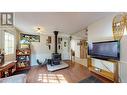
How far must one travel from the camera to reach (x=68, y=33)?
263 cm

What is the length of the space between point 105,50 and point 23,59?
1.62 meters

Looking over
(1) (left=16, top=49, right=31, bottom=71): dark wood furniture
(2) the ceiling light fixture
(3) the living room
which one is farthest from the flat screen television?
(1) (left=16, top=49, right=31, bottom=71): dark wood furniture

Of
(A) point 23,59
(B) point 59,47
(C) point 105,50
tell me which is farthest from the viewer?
Answer: (B) point 59,47

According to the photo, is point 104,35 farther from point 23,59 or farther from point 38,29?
point 23,59

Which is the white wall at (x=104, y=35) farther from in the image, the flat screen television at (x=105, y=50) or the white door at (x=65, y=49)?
the white door at (x=65, y=49)

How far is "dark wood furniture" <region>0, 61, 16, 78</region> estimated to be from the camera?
1838 millimetres

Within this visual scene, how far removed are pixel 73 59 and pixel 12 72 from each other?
1322 millimetres

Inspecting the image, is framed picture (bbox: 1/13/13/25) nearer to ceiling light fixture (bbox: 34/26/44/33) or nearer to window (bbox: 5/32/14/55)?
window (bbox: 5/32/14/55)

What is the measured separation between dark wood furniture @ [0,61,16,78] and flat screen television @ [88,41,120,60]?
4.49 feet

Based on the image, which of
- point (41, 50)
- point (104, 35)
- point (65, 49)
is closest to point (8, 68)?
point (41, 50)

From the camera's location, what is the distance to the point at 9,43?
2049 mm

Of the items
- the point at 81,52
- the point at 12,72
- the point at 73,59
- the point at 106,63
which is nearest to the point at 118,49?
the point at 106,63
